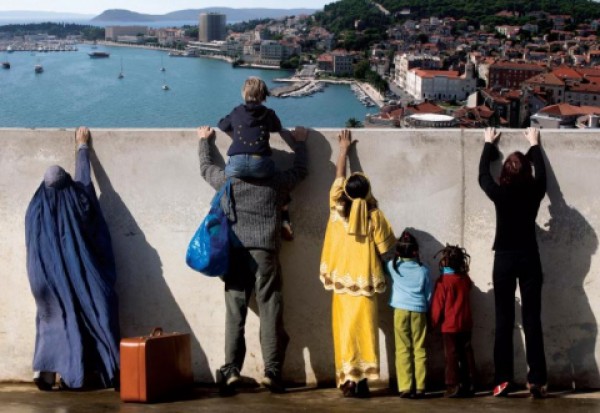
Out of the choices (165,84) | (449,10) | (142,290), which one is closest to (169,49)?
(449,10)

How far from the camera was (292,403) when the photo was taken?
219 cm

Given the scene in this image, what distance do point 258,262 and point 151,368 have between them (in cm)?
38

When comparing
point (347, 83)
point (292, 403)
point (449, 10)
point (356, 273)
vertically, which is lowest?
point (347, 83)

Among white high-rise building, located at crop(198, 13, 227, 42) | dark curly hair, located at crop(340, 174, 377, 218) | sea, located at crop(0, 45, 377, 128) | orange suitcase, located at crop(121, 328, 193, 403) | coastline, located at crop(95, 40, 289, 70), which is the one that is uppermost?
→ white high-rise building, located at crop(198, 13, 227, 42)

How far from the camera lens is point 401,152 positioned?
2.34 metres

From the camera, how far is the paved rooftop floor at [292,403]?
211cm

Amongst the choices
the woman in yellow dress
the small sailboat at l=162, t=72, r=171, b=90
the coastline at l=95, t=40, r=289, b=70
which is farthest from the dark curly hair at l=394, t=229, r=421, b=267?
the coastline at l=95, t=40, r=289, b=70

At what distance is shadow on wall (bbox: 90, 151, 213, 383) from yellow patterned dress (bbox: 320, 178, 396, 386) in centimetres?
46

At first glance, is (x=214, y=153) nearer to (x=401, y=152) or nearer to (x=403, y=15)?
(x=401, y=152)

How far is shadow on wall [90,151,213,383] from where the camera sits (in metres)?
2.44

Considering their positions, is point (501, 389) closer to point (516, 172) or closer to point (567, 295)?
point (567, 295)

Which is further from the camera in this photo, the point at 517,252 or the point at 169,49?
the point at 169,49

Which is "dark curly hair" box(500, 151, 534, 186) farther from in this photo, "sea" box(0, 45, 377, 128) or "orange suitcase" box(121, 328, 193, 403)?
"sea" box(0, 45, 377, 128)

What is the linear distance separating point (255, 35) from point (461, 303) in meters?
120
